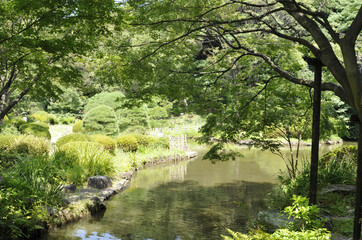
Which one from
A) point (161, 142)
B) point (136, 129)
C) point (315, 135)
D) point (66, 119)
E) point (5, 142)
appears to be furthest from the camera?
point (66, 119)

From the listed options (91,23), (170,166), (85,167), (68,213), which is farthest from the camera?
(170,166)

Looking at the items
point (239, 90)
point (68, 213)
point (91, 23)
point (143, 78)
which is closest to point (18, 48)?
point (91, 23)

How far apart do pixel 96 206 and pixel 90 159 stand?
296 cm

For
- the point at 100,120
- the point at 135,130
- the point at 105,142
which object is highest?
the point at 100,120

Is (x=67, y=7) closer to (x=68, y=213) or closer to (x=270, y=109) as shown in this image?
(x=68, y=213)

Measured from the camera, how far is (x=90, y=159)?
1126cm

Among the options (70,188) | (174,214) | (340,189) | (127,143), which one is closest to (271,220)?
(340,189)

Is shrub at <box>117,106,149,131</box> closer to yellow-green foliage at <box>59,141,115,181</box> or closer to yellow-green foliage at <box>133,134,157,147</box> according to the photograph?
yellow-green foliage at <box>133,134,157,147</box>

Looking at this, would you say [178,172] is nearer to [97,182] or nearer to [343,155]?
[97,182]

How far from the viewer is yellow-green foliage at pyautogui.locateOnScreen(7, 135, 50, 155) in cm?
1178

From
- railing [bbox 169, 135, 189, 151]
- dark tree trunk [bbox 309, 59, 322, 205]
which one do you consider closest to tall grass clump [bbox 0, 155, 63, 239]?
dark tree trunk [bbox 309, 59, 322, 205]

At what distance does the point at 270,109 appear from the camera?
27.6ft

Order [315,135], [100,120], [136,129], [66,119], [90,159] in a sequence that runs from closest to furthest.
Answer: [315,135] < [90,159] < [100,120] < [136,129] < [66,119]

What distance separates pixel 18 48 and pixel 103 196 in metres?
4.40
